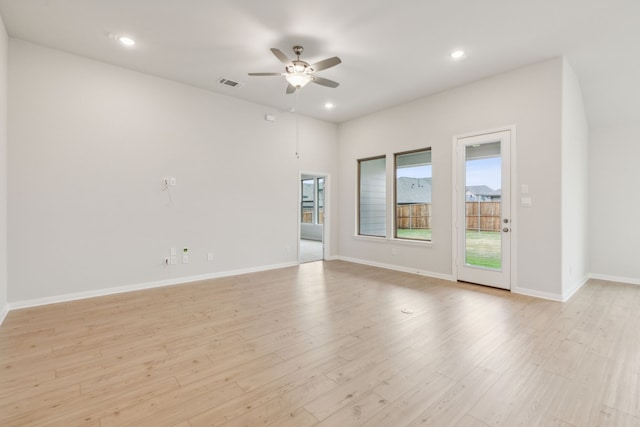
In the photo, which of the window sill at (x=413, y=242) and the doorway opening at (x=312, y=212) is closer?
the window sill at (x=413, y=242)

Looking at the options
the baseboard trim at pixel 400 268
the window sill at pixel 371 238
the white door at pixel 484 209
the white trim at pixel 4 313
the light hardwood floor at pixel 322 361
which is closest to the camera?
the light hardwood floor at pixel 322 361

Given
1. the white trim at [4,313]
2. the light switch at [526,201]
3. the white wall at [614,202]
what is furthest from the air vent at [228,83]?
the white wall at [614,202]

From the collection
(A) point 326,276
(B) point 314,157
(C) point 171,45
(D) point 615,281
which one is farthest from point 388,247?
(C) point 171,45

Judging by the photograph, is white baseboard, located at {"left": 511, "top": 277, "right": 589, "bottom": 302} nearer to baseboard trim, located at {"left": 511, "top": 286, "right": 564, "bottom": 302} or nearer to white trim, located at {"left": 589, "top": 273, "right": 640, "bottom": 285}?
baseboard trim, located at {"left": 511, "top": 286, "right": 564, "bottom": 302}

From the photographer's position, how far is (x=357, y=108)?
6.20 metres

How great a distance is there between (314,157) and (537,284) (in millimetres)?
4770

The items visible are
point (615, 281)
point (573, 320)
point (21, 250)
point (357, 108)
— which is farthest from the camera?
point (357, 108)

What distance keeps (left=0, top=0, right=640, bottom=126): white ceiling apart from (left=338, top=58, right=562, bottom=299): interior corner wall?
1.07 feet

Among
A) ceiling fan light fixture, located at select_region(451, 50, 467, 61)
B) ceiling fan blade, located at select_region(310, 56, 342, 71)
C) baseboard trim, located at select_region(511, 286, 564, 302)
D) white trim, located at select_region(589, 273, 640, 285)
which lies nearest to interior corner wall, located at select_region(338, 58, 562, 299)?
baseboard trim, located at select_region(511, 286, 564, 302)

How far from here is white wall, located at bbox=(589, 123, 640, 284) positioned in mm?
4977

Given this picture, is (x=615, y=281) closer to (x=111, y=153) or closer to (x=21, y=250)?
(x=111, y=153)

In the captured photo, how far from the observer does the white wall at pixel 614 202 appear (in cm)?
498

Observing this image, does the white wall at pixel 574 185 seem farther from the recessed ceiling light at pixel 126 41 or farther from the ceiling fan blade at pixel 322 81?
the recessed ceiling light at pixel 126 41

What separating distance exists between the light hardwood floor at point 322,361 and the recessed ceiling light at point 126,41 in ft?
10.9
